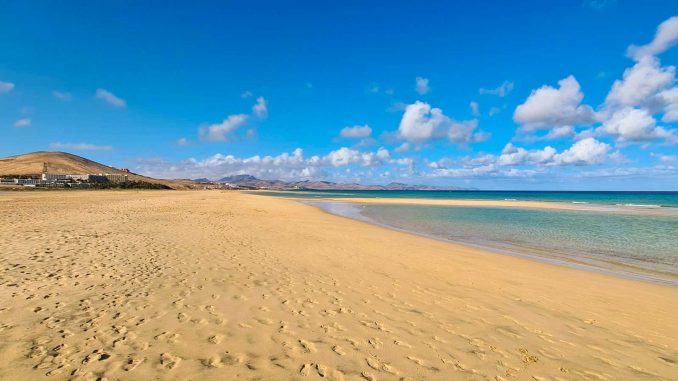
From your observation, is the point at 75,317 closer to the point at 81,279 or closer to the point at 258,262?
the point at 81,279

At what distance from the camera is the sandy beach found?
490 centimetres

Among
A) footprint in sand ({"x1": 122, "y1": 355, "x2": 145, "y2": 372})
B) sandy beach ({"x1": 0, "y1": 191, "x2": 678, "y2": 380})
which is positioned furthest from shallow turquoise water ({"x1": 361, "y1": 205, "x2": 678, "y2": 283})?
footprint in sand ({"x1": 122, "y1": 355, "x2": 145, "y2": 372})

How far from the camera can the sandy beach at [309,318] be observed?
4898 mm

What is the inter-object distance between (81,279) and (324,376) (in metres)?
7.61

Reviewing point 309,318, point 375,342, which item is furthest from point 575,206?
point 309,318

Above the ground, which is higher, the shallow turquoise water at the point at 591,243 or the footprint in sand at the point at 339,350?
the footprint in sand at the point at 339,350

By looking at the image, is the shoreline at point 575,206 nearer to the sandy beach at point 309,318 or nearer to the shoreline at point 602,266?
the shoreline at point 602,266

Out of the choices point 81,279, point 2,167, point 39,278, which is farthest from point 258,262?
point 2,167

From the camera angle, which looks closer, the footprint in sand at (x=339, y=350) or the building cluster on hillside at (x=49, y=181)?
the footprint in sand at (x=339, y=350)

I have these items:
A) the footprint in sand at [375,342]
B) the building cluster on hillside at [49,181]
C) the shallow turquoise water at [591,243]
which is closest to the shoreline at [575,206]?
the shallow turquoise water at [591,243]

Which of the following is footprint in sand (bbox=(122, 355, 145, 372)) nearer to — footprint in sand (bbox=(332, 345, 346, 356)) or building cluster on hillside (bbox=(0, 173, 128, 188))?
footprint in sand (bbox=(332, 345, 346, 356))

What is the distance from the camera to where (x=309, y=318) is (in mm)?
6738

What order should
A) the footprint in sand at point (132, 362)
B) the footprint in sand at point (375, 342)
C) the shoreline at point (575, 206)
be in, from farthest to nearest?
the shoreline at point (575, 206) → the footprint in sand at point (375, 342) → the footprint in sand at point (132, 362)

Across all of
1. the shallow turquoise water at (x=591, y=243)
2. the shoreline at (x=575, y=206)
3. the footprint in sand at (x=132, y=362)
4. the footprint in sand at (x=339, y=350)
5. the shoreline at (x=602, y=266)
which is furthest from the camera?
the shoreline at (x=575, y=206)
